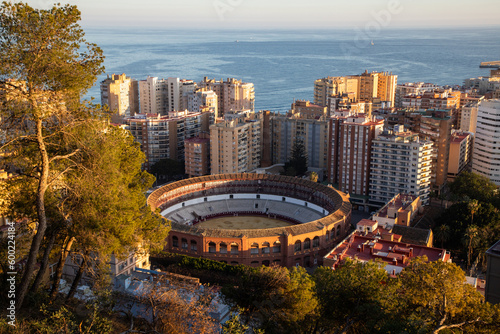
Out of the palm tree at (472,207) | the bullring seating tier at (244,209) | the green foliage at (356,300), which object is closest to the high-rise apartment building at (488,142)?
the palm tree at (472,207)

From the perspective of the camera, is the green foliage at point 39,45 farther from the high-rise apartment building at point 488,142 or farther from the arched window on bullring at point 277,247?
the high-rise apartment building at point 488,142

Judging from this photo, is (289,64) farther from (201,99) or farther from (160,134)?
(160,134)

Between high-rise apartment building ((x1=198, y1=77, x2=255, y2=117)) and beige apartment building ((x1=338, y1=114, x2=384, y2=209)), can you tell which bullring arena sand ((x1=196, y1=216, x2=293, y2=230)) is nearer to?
beige apartment building ((x1=338, y1=114, x2=384, y2=209))

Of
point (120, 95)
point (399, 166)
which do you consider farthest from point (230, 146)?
point (120, 95)

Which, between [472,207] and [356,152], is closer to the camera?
[472,207]

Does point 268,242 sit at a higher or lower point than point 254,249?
higher

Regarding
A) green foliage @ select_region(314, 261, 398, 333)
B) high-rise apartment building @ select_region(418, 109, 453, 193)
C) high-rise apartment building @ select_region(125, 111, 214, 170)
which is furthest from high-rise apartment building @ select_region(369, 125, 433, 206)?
green foliage @ select_region(314, 261, 398, 333)

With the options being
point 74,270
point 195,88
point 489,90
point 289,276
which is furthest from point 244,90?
point 289,276
